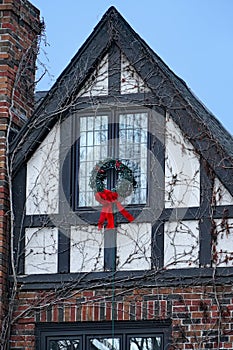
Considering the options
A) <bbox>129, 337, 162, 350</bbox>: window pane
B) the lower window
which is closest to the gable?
the lower window

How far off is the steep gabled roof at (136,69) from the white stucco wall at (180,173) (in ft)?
0.50

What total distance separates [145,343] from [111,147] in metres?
2.28

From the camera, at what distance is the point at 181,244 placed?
12953mm

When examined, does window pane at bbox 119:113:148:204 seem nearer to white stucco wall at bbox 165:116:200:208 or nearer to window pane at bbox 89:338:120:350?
white stucco wall at bbox 165:116:200:208

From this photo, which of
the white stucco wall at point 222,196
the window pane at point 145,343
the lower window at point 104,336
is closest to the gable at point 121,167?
the white stucco wall at point 222,196

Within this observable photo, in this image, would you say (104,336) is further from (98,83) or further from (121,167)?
(98,83)

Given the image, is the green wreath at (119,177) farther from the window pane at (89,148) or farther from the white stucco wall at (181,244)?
the white stucco wall at (181,244)

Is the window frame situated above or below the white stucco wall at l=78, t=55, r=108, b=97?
below

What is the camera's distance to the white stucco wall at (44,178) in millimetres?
13508

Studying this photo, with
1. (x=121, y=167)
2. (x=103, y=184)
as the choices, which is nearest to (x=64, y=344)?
(x=103, y=184)

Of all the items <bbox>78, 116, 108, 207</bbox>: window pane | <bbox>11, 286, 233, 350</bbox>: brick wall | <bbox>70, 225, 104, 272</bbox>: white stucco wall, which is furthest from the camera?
<bbox>78, 116, 108, 207</bbox>: window pane

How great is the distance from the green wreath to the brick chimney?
103 cm

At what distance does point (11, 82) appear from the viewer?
1402 cm

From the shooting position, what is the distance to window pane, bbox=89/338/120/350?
1302cm
